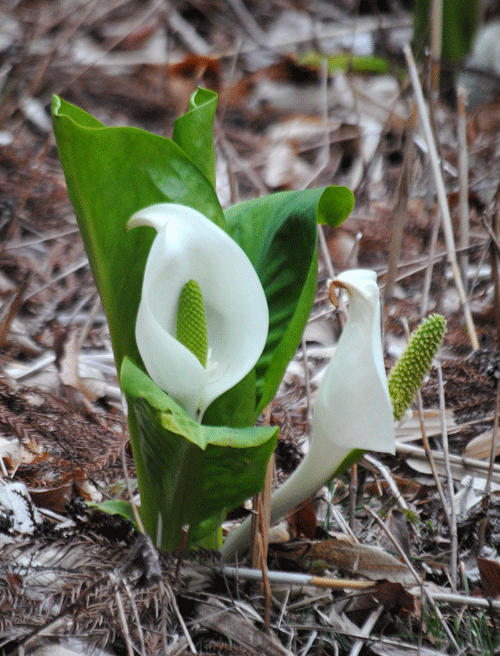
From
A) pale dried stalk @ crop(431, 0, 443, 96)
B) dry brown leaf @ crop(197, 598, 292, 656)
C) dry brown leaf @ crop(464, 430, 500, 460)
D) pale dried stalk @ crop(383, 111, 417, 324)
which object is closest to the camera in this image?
dry brown leaf @ crop(197, 598, 292, 656)

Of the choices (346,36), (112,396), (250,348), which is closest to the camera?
(250,348)

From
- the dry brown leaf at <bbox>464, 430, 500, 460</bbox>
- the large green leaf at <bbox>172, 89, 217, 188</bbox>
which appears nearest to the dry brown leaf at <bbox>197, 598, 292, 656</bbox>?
the large green leaf at <bbox>172, 89, 217, 188</bbox>

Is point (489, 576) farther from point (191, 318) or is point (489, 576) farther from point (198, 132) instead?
point (198, 132)

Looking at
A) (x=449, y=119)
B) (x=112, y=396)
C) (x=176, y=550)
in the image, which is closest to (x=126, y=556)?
(x=176, y=550)

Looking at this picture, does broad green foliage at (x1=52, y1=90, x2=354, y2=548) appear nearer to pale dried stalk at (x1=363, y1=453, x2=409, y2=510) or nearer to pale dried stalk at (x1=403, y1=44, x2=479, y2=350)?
pale dried stalk at (x1=363, y1=453, x2=409, y2=510)

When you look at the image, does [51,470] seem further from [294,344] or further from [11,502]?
[294,344]

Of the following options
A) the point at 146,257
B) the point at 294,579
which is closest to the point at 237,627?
the point at 294,579
